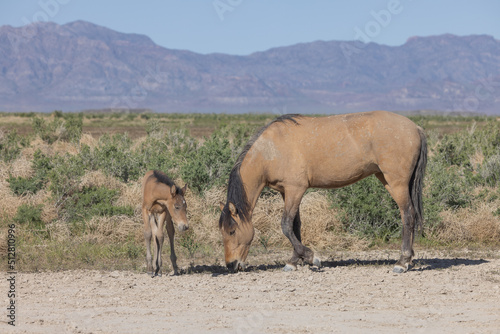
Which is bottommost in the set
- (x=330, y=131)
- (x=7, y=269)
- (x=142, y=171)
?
(x=7, y=269)

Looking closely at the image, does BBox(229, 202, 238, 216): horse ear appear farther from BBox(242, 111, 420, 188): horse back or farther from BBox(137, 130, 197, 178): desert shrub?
BBox(137, 130, 197, 178): desert shrub

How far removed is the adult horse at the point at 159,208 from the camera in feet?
29.1

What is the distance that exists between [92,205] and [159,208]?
3.80 metres

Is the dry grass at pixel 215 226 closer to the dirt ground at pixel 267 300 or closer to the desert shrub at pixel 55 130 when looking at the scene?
the dirt ground at pixel 267 300

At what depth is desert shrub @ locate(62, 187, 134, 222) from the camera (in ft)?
40.6

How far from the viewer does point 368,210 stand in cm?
1224

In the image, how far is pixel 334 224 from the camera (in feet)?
40.7

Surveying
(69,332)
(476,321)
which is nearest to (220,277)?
(69,332)

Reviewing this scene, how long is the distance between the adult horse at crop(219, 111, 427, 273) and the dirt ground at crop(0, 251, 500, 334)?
66cm

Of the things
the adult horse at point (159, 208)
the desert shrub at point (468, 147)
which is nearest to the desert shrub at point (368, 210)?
the adult horse at point (159, 208)

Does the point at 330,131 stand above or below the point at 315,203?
above

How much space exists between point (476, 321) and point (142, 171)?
32.2ft

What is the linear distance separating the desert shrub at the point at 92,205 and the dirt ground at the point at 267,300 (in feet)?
9.88

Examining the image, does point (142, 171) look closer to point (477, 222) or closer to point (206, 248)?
point (206, 248)
